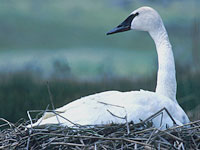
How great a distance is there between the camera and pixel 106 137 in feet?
12.0

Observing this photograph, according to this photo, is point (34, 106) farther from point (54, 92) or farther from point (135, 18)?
point (135, 18)

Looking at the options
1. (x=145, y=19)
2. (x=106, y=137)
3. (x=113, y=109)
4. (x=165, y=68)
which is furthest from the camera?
(x=145, y=19)

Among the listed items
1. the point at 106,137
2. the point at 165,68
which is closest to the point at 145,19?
the point at 165,68

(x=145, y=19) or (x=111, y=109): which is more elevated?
(x=145, y=19)

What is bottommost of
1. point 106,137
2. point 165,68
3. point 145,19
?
point 106,137

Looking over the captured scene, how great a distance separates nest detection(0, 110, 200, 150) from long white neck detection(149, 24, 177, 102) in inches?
58.3

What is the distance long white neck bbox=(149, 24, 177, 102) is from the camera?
5.52 meters

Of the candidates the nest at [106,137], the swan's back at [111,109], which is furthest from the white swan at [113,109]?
the nest at [106,137]

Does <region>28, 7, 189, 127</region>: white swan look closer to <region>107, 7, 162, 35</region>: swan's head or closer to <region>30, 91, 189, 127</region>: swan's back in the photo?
<region>30, 91, 189, 127</region>: swan's back

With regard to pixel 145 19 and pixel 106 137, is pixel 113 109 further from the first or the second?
pixel 145 19

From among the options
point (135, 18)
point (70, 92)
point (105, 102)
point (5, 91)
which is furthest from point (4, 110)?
point (105, 102)

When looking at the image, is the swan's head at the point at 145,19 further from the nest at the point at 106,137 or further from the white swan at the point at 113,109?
the nest at the point at 106,137

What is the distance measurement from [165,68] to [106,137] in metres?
2.15

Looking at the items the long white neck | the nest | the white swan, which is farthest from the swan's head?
the nest
